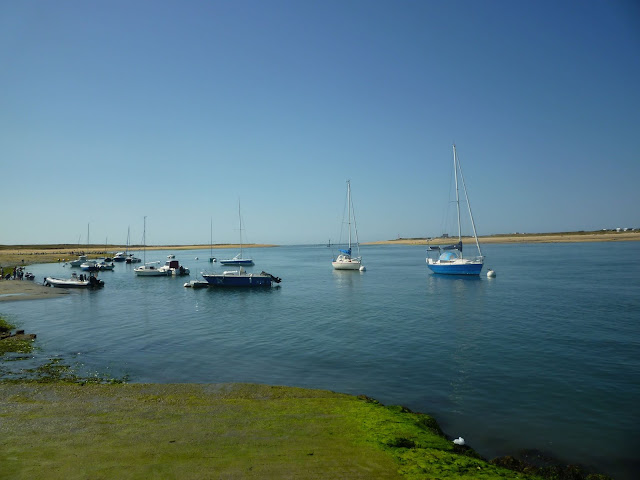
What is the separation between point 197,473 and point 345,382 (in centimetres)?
958

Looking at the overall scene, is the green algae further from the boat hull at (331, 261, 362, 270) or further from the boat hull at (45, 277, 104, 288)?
the boat hull at (331, 261, 362, 270)

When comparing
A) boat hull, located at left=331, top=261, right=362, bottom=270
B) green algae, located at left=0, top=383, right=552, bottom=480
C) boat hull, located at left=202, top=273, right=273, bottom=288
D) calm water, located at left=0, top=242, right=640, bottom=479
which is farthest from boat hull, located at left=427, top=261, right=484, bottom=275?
green algae, located at left=0, top=383, right=552, bottom=480

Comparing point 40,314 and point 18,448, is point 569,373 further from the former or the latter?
point 40,314

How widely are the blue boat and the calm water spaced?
10388 millimetres

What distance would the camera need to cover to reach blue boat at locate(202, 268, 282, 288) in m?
56.7

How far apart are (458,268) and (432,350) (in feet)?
149

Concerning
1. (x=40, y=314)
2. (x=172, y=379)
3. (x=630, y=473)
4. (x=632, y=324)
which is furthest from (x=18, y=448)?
(x=632, y=324)

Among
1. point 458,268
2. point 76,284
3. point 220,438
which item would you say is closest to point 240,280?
point 76,284

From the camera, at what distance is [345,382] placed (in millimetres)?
17031

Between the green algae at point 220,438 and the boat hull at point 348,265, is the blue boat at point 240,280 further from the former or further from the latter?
the green algae at point 220,438

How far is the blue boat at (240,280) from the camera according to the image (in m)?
56.7

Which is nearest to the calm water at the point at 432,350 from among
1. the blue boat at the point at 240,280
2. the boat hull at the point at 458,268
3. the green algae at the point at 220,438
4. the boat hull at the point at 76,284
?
the green algae at the point at 220,438

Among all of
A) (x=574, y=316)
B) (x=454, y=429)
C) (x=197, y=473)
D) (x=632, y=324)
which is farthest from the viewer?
(x=574, y=316)

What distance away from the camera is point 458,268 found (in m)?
64.6
